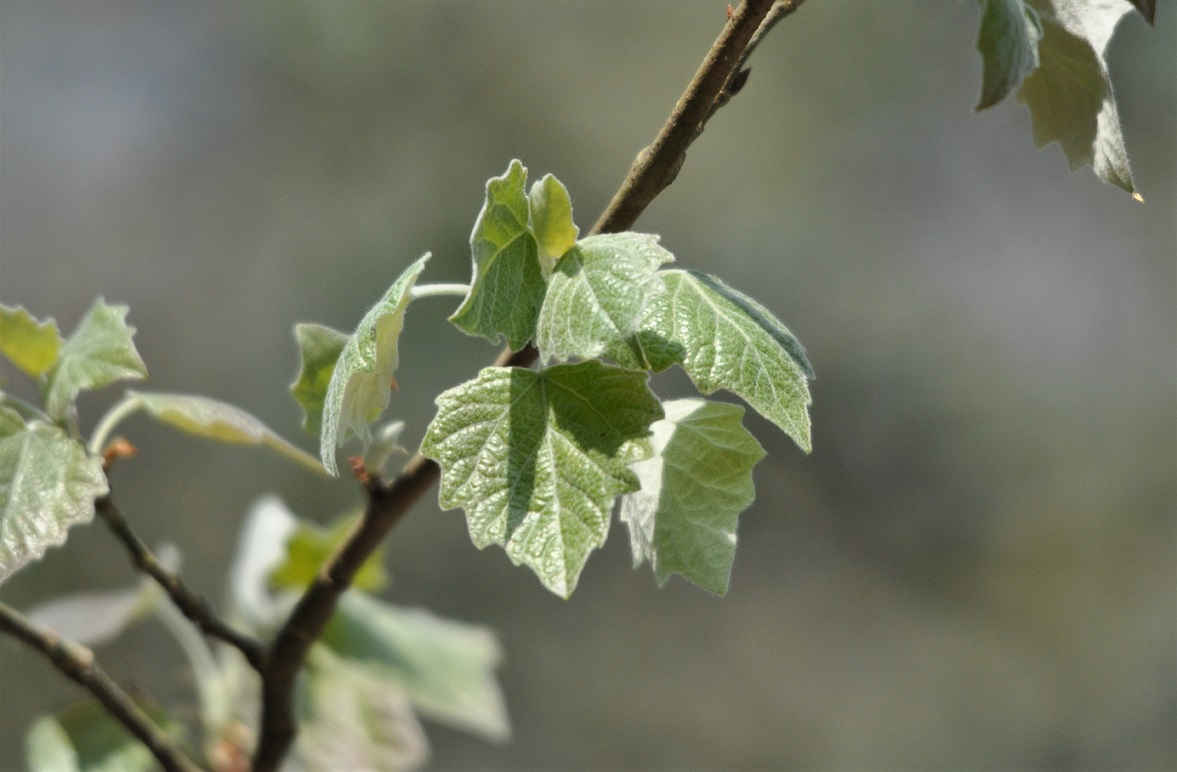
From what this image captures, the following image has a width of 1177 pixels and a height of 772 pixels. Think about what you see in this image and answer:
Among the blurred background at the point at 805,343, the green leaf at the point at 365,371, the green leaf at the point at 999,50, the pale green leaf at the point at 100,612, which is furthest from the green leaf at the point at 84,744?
the blurred background at the point at 805,343

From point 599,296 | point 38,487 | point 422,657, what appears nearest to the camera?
point 599,296

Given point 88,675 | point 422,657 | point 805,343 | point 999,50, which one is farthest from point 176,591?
point 805,343

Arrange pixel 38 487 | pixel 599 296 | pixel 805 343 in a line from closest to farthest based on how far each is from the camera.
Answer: pixel 599 296 → pixel 38 487 → pixel 805 343

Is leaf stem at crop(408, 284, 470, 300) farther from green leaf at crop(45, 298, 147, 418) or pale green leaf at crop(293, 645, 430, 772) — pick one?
pale green leaf at crop(293, 645, 430, 772)

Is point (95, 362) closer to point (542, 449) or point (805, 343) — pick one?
point (542, 449)

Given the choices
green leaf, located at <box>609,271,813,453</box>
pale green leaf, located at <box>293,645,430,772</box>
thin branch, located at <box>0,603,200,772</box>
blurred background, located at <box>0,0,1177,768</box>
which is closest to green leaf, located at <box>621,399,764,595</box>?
green leaf, located at <box>609,271,813,453</box>

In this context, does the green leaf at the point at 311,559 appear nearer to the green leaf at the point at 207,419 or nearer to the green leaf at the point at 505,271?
the green leaf at the point at 207,419

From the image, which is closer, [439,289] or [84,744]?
[439,289]
